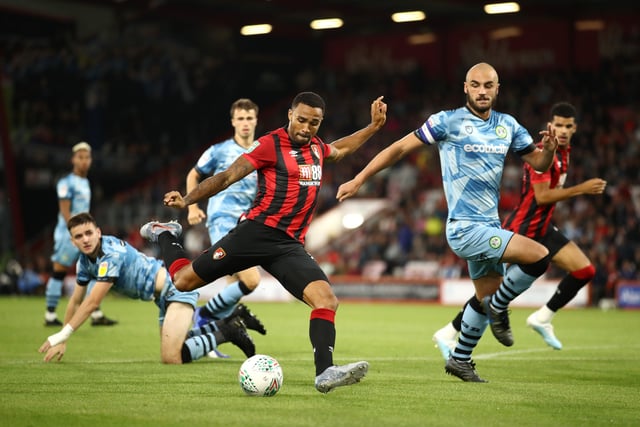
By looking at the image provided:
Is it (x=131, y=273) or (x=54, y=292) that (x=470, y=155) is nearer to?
(x=131, y=273)

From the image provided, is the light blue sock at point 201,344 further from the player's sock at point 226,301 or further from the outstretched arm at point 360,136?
the outstretched arm at point 360,136

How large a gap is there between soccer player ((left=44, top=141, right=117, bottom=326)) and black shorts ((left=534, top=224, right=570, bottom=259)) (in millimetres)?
7101

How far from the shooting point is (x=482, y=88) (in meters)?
8.38

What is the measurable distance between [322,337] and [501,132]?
2506 mm

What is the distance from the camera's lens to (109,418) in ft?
20.6

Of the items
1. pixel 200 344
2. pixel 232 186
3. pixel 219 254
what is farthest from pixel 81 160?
pixel 219 254

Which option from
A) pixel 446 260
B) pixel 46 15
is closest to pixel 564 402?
pixel 446 260

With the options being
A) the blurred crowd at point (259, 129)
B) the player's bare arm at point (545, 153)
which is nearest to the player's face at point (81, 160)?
the player's bare arm at point (545, 153)

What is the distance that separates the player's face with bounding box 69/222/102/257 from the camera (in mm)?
9602

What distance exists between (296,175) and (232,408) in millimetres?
2013

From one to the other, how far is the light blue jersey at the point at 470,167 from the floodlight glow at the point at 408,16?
24.1 meters

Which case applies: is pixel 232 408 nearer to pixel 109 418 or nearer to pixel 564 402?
pixel 109 418

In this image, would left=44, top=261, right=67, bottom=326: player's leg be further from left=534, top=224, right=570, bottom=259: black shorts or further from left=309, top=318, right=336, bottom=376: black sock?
left=309, top=318, right=336, bottom=376: black sock

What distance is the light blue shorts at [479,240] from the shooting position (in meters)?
8.20
